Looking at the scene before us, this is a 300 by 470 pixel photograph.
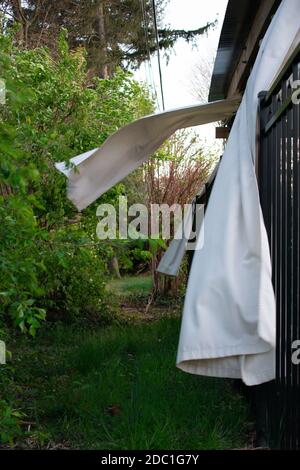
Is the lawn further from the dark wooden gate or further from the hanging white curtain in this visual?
the hanging white curtain

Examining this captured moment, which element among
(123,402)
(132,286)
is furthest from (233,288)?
(132,286)

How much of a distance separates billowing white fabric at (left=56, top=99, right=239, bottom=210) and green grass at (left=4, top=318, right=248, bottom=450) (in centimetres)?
124

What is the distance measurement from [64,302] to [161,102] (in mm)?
8927

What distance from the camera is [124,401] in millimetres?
3561

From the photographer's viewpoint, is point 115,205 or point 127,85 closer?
point 115,205

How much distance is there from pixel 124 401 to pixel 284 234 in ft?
5.28

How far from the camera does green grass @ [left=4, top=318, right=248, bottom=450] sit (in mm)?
2963

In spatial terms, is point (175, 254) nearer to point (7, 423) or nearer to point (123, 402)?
point (123, 402)

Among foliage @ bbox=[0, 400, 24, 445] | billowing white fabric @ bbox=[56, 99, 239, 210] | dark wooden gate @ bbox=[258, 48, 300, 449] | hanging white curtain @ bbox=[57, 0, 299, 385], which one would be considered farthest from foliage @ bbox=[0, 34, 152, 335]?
hanging white curtain @ bbox=[57, 0, 299, 385]

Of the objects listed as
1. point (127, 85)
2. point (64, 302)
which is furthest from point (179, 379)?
point (127, 85)

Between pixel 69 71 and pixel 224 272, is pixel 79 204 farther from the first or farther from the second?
pixel 69 71

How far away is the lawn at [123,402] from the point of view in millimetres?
2965

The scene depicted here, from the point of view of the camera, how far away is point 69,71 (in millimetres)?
7148
